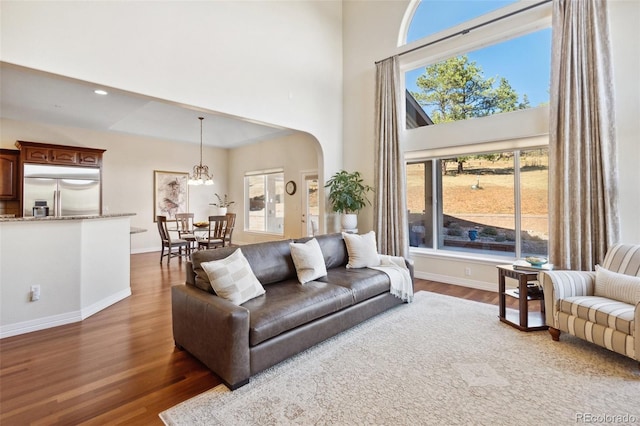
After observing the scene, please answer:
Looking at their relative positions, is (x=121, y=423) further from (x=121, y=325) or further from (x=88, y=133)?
(x=88, y=133)

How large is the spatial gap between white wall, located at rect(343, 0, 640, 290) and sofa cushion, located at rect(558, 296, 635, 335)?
157 centimetres

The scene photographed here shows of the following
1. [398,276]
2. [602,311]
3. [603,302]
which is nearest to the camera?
[602,311]

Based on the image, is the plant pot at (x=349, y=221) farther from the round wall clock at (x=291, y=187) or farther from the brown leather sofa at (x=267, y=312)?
the round wall clock at (x=291, y=187)

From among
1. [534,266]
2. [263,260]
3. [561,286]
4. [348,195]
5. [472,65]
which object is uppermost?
[472,65]

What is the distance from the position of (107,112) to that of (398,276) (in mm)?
6038

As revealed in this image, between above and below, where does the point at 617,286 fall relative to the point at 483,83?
below

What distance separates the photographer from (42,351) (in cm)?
264

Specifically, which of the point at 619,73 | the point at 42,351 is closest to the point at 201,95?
the point at 42,351

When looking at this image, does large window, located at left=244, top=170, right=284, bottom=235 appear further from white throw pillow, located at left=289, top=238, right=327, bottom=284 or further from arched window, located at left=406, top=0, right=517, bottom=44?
white throw pillow, located at left=289, top=238, right=327, bottom=284

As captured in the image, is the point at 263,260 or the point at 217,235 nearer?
the point at 263,260

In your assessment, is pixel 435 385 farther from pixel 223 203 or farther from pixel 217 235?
pixel 223 203

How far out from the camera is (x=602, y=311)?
2.41m

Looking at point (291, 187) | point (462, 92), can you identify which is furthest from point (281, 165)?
point (462, 92)

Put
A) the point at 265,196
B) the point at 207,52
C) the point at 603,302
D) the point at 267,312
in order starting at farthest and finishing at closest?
the point at 265,196 → the point at 207,52 → the point at 603,302 → the point at 267,312
